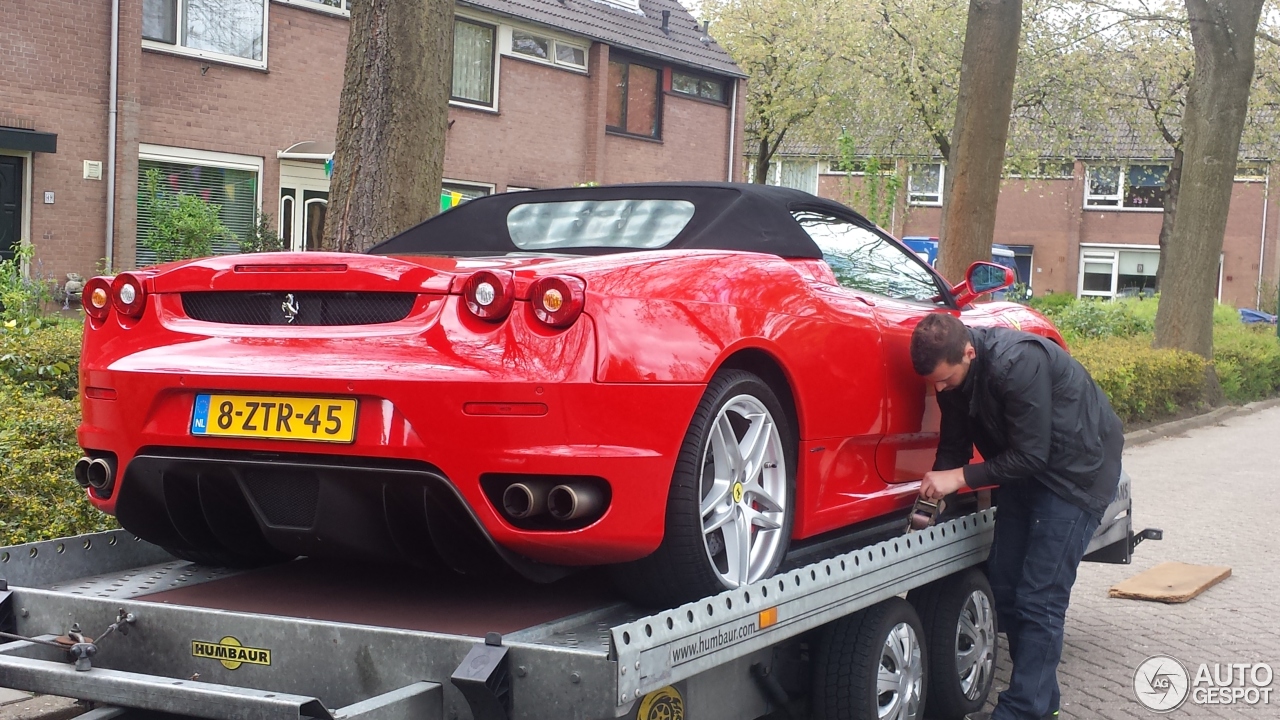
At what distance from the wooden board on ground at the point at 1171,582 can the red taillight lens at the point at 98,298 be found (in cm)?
526

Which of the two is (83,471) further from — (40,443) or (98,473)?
(40,443)

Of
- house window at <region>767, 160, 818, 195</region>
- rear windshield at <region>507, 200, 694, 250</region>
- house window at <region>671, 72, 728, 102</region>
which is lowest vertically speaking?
rear windshield at <region>507, 200, 694, 250</region>

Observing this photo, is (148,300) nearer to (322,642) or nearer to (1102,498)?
(322,642)

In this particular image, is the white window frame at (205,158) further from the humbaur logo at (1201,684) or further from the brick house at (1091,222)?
the brick house at (1091,222)

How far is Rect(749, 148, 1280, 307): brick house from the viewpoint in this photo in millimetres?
41969

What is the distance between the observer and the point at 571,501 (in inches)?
126

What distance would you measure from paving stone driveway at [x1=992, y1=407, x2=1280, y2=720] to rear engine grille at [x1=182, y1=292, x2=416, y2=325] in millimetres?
3069

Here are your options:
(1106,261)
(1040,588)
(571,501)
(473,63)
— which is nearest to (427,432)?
(571,501)

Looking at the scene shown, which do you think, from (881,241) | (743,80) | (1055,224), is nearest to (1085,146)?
(1055,224)

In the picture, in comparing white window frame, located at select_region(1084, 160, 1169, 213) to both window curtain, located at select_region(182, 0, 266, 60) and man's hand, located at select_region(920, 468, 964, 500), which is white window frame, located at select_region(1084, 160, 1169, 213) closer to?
window curtain, located at select_region(182, 0, 266, 60)

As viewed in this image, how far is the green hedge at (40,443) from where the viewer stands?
5129 mm

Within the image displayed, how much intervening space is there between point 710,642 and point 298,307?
4.59 feet

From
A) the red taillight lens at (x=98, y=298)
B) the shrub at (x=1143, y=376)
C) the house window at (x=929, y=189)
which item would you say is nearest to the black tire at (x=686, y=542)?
the red taillight lens at (x=98, y=298)

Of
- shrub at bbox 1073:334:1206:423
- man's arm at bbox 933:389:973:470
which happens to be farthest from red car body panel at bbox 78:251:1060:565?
shrub at bbox 1073:334:1206:423
